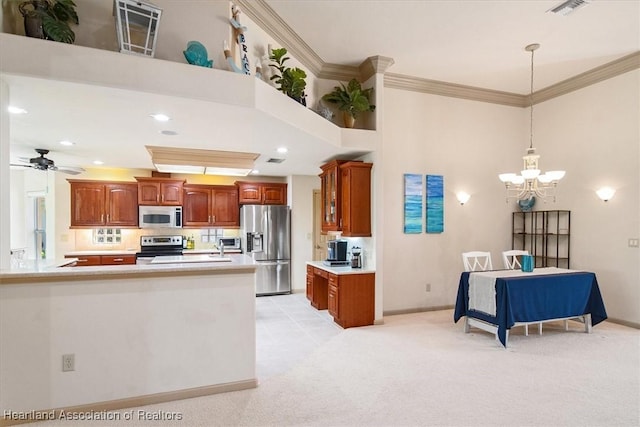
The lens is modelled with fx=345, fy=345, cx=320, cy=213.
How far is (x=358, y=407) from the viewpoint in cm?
270

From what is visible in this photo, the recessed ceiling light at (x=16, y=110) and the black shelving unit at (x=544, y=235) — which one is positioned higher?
the recessed ceiling light at (x=16, y=110)

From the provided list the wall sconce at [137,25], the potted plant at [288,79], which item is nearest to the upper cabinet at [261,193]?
the potted plant at [288,79]

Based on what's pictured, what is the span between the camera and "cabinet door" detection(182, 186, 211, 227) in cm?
676

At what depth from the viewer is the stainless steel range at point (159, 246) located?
6445 millimetres

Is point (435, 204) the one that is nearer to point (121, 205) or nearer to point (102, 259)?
point (121, 205)

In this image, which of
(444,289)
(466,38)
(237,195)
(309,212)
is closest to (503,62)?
(466,38)

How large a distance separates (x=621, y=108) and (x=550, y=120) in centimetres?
104

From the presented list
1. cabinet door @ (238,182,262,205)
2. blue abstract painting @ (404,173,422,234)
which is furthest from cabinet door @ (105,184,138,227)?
blue abstract painting @ (404,173,422,234)

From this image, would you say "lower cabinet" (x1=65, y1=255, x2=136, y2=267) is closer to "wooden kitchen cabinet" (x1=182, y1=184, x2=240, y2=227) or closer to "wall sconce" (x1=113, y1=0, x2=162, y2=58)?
"wooden kitchen cabinet" (x1=182, y1=184, x2=240, y2=227)

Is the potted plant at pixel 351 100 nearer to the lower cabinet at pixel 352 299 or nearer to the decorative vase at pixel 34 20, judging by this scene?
the lower cabinet at pixel 352 299

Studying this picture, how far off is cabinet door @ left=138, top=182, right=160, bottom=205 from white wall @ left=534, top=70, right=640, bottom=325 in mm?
7046

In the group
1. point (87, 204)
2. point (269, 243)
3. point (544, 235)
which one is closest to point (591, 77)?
point (544, 235)

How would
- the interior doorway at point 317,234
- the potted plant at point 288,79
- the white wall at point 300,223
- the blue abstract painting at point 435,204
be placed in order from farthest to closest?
the interior doorway at point 317,234 → the white wall at point 300,223 → the blue abstract painting at point 435,204 → the potted plant at point 288,79

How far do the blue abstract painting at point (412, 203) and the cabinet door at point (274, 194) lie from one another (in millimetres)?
2765
